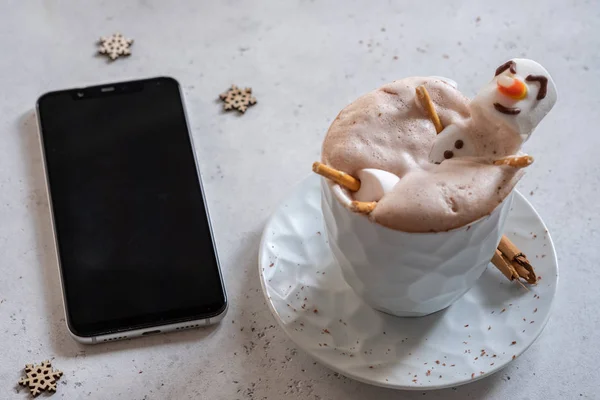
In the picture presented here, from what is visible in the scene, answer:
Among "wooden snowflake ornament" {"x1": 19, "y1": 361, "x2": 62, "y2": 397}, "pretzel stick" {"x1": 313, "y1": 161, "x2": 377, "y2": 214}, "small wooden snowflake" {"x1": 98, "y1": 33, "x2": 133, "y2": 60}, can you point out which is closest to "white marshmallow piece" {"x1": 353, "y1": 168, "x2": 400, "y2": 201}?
"pretzel stick" {"x1": 313, "y1": 161, "x2": 377, "y2": 214}

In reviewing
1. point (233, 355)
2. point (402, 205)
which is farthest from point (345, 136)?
point (233, 355)

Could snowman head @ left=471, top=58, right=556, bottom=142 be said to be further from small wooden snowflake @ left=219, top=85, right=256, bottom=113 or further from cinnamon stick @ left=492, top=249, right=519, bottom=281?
small wooden snowflake @ left=219, top=85, right=256, bottom=113

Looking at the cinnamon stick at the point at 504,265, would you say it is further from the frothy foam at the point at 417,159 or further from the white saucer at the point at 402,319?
the frothy foam at the point at 417,159

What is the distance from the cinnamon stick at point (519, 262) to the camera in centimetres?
71

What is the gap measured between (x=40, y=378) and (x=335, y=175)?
0.34 metres

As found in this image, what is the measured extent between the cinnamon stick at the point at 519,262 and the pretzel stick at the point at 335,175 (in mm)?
192

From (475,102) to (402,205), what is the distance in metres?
0.10

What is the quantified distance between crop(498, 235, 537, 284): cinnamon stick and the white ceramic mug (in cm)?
7

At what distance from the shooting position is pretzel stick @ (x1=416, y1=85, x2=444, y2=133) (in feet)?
2.05

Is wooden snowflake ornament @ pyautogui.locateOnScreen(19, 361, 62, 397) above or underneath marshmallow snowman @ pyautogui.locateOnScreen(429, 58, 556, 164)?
underneath

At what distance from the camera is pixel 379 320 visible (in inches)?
27.7

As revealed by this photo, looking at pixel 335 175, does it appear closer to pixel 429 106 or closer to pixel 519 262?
pixel 429 106

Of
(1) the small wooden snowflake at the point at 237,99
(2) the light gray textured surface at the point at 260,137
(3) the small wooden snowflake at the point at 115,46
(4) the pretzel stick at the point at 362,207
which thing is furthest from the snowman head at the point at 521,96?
(3) the small wooden snowflake at the point at 115,46

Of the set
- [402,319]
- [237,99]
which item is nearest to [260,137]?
[237,99]
